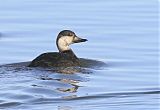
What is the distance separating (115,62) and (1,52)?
8.13 ft

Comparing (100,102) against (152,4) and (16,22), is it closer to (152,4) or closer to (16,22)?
(16,22)

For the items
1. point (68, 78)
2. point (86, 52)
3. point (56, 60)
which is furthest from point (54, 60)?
point (86, 52)

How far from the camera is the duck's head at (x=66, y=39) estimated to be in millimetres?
18156

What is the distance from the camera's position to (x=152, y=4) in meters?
23.1

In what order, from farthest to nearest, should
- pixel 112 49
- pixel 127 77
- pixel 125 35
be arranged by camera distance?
1. pixel 125 35
2. pixel 112 49
3. pixel 127 77

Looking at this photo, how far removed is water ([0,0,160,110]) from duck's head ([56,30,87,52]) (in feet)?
0.86

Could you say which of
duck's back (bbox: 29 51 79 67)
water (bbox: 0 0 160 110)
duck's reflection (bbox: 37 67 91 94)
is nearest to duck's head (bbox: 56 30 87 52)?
water (bbox: 0 0 160 110)

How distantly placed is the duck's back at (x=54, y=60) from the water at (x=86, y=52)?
0.97ft

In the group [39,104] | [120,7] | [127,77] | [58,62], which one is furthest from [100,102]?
[120,7]

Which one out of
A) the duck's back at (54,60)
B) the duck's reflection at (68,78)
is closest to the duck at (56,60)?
the duck's back at (54,60)

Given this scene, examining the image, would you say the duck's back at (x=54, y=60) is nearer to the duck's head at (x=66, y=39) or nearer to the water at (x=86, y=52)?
the water at (x=86, y=52)

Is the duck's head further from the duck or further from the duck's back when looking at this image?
the duck's back

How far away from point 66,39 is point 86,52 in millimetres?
502

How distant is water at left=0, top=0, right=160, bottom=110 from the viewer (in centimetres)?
1332
